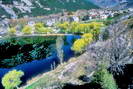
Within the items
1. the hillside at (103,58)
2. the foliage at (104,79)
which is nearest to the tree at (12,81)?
the hillside at (103,58)

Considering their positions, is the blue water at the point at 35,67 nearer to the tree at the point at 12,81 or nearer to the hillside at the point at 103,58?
the tree at the point at 12,81

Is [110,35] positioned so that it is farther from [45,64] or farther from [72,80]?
[45,64]

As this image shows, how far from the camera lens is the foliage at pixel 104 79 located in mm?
20109

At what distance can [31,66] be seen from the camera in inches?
3696

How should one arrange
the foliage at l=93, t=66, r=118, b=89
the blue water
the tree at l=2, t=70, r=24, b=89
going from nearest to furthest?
the foliage at l=93, t=66, r=118, b=89, the tree at l=2, t=70, r=24, b=89, the blue water

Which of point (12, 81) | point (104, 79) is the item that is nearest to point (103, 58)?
point (104, 79)

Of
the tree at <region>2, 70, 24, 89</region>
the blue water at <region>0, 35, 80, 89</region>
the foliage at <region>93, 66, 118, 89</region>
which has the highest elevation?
the foliage at <region>93, 66, 118, 89</region>

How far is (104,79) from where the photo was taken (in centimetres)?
2012

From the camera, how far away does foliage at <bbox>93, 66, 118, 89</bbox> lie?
20.1 meters

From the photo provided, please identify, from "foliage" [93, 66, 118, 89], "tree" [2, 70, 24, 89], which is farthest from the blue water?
"foliage" [93, 66, 118, 89]

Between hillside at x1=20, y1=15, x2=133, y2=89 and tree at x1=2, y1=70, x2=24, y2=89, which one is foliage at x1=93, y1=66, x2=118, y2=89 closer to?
hillside at x1=20, y1=15, x2=133, y2=89

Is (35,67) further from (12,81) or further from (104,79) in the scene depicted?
(104,79)

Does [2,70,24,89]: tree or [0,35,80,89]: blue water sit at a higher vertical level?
[2,70,24,89]: tree

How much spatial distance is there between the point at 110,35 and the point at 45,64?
72.5m
